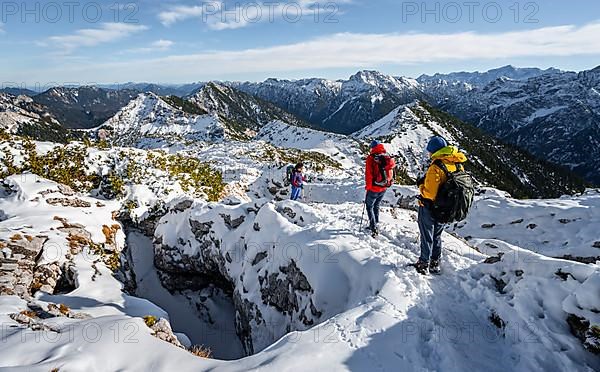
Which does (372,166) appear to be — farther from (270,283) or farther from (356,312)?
(356,312)

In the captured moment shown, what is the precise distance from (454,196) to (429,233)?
4.81 feet

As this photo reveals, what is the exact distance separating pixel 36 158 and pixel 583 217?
89.8 feet

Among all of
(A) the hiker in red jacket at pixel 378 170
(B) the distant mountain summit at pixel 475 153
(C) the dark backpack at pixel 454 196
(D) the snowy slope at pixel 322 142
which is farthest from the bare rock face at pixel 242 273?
(B) the distant mountain summit at pixel 475 153

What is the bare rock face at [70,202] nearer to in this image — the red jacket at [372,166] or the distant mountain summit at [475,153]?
the red jacket at [372,166]

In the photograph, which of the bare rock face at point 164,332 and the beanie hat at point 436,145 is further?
the beanie hat at point 436,145

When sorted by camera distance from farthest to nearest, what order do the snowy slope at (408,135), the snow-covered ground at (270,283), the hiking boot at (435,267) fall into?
the snowy slope at (408,135) → the hiking boot at (435,267) → the snow-covered ground at (270,283)

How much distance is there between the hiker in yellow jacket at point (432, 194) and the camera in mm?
8055

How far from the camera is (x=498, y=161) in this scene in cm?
13400

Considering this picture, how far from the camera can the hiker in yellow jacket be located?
26.4ft

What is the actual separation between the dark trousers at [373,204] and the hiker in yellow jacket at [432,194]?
2.79 m

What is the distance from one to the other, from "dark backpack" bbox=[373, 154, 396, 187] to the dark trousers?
0.41 metres

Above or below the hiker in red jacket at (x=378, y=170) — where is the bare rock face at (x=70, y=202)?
below

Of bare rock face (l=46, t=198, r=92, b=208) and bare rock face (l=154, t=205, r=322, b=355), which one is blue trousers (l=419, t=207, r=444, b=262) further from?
bare rock face (l=46, t=198, r=92, b=208)

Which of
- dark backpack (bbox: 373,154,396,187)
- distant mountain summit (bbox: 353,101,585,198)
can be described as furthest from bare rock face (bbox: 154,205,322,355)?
distant mountain summit (bbox: 353,101,585,198)
